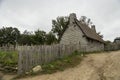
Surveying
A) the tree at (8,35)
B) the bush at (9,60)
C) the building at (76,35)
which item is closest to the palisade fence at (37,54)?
the bush at (9,60)

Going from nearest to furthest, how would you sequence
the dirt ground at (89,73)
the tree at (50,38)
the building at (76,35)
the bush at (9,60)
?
the dirt ground at (89,73), the bush at (9,60), the building at (76,35), the tree at (50,38)

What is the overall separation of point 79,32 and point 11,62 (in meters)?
17.2

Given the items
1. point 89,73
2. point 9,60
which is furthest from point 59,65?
point 9,60

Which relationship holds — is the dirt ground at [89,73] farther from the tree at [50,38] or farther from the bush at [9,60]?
the tree at [50,38]

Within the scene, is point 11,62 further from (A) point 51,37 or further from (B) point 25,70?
(A) point 51,37

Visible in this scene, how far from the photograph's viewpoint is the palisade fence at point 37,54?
15.2 metres

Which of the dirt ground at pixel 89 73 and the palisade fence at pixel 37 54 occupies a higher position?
the palisade fence at pixel 37 54

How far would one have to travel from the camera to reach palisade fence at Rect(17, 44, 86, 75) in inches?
598

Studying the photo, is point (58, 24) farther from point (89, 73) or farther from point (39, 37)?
point (89, 73)

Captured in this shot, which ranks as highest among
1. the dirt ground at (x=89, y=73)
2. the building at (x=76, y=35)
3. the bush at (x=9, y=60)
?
the building at (x=76, y=35)

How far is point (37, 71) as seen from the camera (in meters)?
14.9

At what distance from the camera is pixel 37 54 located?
16516 millimetres

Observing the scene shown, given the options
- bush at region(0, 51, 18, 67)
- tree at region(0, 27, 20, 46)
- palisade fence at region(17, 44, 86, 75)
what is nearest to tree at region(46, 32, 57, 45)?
tree at region(0, 27, 20, 46)

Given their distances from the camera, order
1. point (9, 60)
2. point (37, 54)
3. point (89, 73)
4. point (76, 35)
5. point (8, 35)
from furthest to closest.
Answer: point (8, 35)
point (76, 35)
point (9, 60)
point (37, 54)
point (89, 73)
